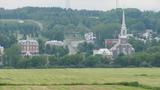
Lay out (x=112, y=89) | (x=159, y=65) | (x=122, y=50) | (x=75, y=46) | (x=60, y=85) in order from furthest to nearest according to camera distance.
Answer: (x=75, y=46)
(x=122, y=50)
(x=159, y=65)
(x=60, y=85)
(x=112, y=89)

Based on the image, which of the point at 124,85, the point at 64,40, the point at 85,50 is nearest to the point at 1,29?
the point at 64,40

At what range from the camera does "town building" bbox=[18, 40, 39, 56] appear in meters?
166

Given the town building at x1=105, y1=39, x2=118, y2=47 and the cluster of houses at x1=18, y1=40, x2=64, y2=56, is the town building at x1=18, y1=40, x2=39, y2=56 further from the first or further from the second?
the town building at x1=105, y1=39, x2=118, y2=47

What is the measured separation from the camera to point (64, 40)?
19588cm

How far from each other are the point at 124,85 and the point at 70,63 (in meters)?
65.7

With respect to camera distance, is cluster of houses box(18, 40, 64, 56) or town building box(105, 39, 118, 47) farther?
town building box(105, 39, 118, 47)

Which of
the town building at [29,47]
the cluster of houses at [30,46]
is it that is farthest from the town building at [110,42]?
the town building at [29,47]

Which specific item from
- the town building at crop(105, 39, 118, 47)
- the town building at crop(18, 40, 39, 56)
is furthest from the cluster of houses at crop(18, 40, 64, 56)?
the town building at crop(105, 39, 118, 47)

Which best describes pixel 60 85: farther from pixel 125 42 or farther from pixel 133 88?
pixel 125 42

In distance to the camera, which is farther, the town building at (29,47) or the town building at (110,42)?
the town building at (110,42)

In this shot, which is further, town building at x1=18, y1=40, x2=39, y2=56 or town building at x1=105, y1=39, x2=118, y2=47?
town building at x1=105, y1=39, x2=118, y2=47

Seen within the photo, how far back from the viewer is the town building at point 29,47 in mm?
166075

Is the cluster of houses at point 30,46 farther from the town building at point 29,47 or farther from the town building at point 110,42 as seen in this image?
the town building at point 110,42

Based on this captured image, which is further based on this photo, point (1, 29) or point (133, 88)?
point (1, 29)
